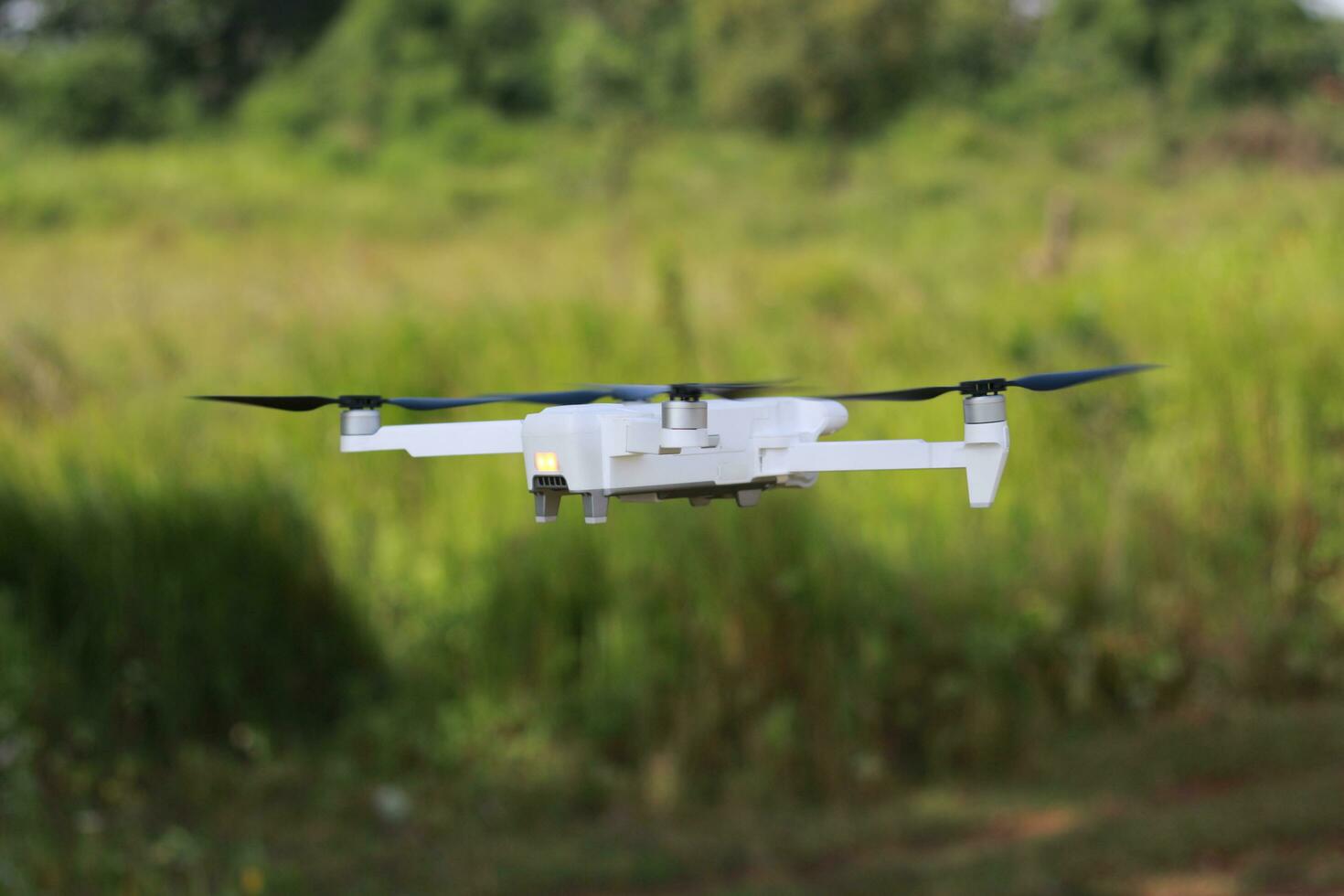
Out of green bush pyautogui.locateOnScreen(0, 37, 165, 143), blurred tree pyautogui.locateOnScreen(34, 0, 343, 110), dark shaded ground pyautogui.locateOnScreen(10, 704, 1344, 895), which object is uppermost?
blurred tree pyautogui.locateOnScreen(34, 0, 343, 110)

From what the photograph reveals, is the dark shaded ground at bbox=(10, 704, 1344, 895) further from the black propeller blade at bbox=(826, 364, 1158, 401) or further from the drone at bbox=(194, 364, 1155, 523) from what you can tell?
the black propeller blade at bbox=(826, 364, 1158, 401)

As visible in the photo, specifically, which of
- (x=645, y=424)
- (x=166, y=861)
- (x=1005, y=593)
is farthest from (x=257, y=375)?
(x=645, y=424)

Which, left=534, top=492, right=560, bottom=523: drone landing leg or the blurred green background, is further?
the blurred green background

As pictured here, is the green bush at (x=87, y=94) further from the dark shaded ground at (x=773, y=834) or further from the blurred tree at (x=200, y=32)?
the dark shaded ground at (x=773, y=834)

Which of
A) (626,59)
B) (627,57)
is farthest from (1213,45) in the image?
(626,59)

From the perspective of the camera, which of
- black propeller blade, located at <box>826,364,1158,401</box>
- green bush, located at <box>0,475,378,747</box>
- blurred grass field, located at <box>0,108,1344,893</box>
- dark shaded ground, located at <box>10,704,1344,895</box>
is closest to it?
black propeller blade, located at <box>826,364,1158,401</box>

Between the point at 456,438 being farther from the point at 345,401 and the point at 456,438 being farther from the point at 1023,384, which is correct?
the point at 1023,384

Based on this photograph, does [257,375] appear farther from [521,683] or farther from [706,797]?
[706,797]

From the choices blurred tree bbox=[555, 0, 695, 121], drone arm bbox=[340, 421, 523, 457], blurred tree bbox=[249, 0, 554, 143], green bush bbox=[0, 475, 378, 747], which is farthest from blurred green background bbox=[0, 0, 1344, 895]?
blurred tree bbox=[249, 0, 554, 143]

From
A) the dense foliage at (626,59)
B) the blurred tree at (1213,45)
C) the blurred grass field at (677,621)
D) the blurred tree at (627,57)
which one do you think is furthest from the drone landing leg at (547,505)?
the blurred tree at (1213,45)

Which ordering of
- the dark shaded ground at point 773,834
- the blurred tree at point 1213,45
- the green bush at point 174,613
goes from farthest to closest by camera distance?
the blurred tree at point 1213,45 < the green bush at point 174,613 < the dark shaded ground at point 773,834
